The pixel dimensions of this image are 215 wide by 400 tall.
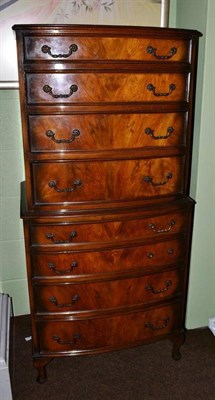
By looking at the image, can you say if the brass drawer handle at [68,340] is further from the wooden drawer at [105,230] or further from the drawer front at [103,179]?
the drawer front at [103,179]

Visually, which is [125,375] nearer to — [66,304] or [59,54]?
[66,304]

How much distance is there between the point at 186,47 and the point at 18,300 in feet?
5.78

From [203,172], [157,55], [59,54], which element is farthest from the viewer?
[203,172]

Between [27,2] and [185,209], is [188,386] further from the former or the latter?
[27,2]

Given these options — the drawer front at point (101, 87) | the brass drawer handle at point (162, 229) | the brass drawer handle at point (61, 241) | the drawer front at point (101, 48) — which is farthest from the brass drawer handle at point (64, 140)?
the brass drawer handle at point (162, 229)

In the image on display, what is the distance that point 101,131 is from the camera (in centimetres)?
154

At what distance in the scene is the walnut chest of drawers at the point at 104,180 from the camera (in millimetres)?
1453

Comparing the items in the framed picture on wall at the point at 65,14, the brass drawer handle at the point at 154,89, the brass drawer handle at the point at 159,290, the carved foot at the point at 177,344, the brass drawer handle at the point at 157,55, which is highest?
the framed picture on wall at the point at 65,14

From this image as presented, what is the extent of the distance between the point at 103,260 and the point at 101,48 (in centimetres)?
91

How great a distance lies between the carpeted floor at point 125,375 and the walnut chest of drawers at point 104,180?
0.53 feet

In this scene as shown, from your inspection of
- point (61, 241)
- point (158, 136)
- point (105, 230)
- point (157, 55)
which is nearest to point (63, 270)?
point (61, 241)

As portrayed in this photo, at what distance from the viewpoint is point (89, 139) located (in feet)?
5.06

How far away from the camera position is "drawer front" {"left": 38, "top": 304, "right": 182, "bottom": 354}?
1.78 metres

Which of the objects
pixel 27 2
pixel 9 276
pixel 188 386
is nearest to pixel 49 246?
pixel 9 276
